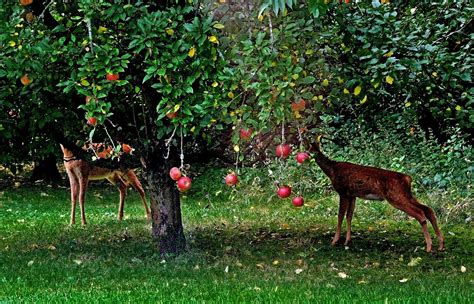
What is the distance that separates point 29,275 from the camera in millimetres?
6812

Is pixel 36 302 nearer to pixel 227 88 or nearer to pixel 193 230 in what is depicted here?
pixel 227 88

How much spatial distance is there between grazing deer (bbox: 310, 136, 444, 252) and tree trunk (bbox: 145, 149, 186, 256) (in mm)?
1621

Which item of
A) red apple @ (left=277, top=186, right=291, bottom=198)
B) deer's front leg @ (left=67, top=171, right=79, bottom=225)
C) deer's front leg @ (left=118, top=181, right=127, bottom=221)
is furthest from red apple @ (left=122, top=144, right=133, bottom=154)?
deer's front leg @ (left=118, top=181, right=127, bottom=221)

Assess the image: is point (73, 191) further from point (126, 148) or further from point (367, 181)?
point (367, 181)

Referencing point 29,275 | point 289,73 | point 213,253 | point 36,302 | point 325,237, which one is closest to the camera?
point 289,73

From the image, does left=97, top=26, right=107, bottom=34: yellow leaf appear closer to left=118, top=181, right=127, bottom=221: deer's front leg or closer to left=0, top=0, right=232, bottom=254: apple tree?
left=0, top=0, right=232, bottom=254: apple tree

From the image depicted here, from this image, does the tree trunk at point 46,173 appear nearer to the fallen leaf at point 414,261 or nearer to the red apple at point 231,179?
the fallen leaf at point 414,261

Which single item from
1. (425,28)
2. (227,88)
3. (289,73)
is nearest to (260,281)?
(227,88)

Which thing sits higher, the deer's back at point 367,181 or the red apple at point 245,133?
the red apple at point 245,133

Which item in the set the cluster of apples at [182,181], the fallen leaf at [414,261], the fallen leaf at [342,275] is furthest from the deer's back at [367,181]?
the cluster of apples at [182,181]

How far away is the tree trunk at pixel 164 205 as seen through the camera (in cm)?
774

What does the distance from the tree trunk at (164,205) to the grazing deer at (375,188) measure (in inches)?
63.8

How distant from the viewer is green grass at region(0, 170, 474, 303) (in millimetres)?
5547

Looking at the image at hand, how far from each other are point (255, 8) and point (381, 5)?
227 cm
